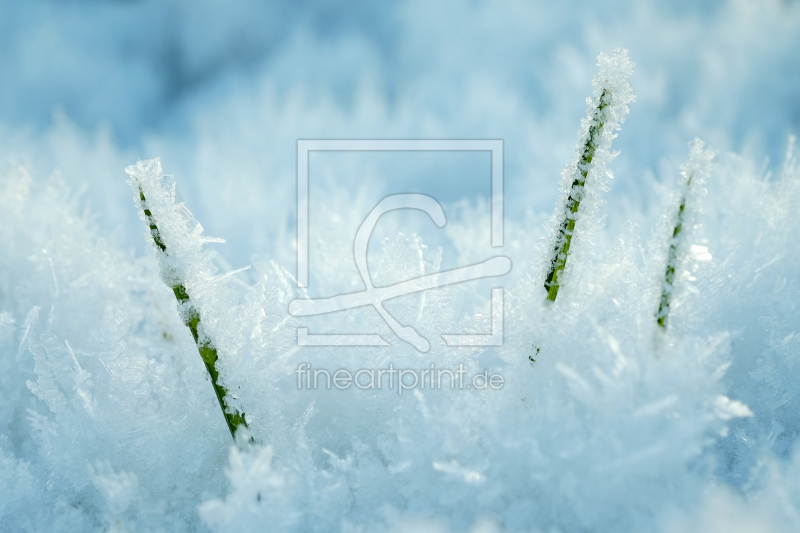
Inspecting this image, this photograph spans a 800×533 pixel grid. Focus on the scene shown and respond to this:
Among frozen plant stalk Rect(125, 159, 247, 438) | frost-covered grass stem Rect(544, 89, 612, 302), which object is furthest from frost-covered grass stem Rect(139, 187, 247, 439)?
frost-covered grass stem Rect(544, 89, 612, 302)

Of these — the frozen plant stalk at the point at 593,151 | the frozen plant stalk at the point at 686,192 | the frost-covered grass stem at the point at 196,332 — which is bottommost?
the frost-covered grass stem at the point at 196,332

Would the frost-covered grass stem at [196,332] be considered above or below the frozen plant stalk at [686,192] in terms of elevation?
below

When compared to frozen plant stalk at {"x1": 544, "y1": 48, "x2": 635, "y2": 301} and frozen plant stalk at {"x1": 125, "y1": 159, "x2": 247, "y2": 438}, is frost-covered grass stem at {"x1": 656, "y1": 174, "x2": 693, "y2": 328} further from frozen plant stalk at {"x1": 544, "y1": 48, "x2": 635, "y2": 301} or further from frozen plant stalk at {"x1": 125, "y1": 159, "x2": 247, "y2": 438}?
frozen plant stalk at {"x1": 125, "y1": 159, "x2": 247, "y2": 438}

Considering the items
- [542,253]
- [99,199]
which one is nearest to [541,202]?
[542,253]

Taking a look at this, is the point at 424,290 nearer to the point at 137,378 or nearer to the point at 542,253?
the point at 542,253

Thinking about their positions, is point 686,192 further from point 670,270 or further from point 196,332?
point 196,332

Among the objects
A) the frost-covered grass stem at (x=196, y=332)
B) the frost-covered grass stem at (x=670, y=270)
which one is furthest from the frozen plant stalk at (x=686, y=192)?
the frost-covered grass stem at (x=196, y=332)

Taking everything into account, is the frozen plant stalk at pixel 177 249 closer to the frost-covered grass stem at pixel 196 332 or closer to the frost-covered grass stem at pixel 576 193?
the frost-covered grass stem at pixel 196 332
